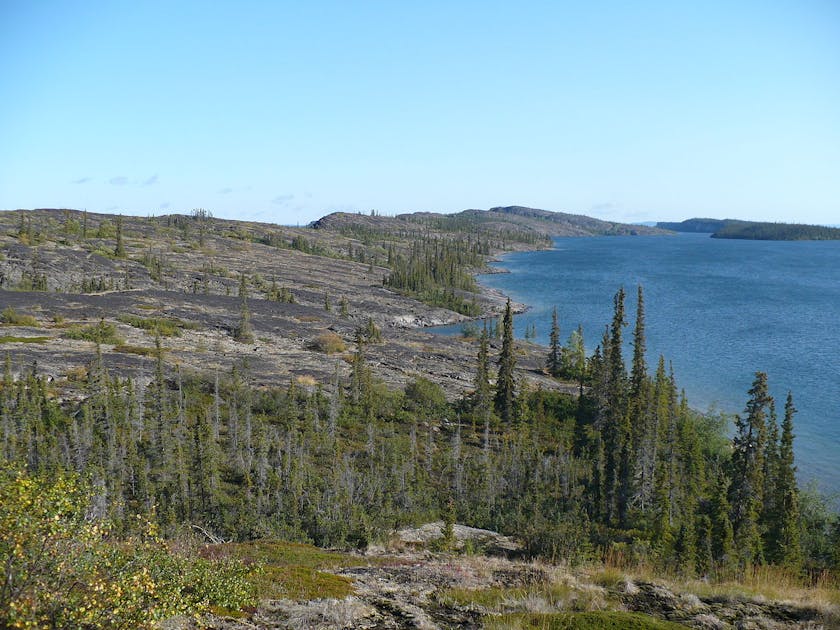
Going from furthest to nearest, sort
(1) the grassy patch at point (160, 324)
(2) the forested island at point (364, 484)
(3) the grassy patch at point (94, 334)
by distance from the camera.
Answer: (1) the grassy patch at point (160, 324), (3) the grassy patch at point (94, 334), (2) the forested island at point (364, 484)

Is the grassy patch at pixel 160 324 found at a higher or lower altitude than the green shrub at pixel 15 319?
lower

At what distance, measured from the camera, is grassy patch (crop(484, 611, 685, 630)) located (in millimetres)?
11180

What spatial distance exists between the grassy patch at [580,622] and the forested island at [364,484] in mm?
84

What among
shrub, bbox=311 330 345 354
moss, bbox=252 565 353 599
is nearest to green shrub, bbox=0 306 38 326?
shrub, bbox=311 330 345 354

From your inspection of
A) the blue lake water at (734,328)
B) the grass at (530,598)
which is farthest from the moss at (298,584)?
the blue lake water at (734,328)

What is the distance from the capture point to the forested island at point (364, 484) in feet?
38.1

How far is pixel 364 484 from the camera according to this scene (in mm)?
34750

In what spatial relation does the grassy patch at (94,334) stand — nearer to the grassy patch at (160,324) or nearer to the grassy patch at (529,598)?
the grassy patch at (160,324)

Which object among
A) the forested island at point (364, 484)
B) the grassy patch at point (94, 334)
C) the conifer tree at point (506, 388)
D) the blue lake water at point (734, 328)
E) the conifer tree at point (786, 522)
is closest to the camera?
the forested island at point (364, 484)

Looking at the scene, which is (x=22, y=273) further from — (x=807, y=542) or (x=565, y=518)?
(x=807, y=542)

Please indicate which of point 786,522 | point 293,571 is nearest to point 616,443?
point 786,522

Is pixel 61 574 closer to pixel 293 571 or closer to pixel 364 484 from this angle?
pixel 293 571

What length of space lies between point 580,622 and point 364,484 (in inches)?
970

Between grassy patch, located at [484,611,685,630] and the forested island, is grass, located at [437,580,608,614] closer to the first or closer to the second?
the forested island
